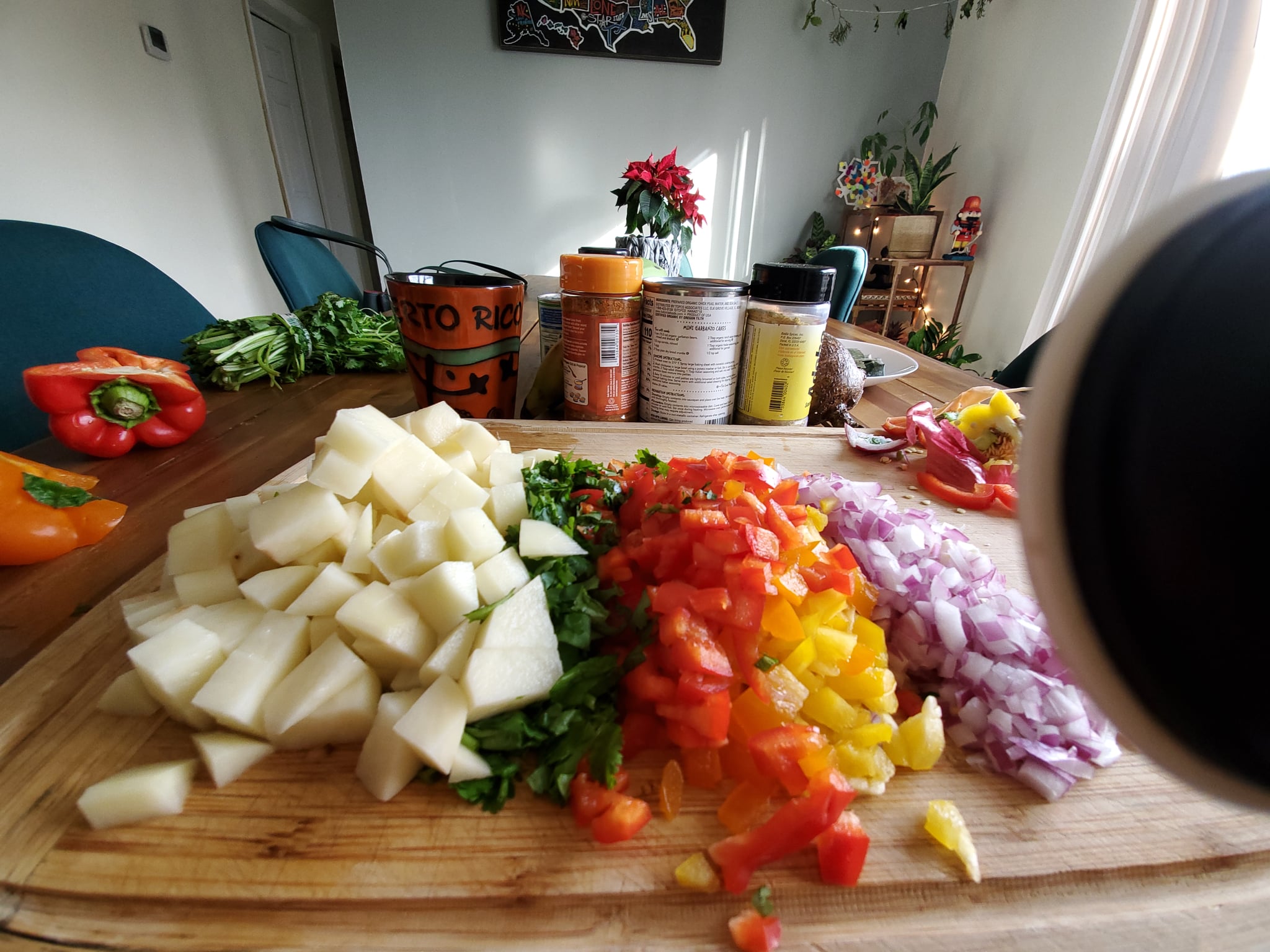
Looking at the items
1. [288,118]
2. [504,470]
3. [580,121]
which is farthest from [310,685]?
[288,118]

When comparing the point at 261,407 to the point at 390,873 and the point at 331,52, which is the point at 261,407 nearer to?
the point at 390,873

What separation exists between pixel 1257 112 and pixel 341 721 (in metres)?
3.47

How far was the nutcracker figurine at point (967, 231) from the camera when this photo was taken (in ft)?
11.0

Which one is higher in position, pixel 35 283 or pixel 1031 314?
pixel 35 283

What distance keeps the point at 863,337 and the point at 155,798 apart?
2.35 meters

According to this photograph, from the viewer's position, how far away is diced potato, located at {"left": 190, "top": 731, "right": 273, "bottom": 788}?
19.6 inches

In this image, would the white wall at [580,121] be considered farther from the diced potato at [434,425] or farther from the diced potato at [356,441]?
the diced potato at [356,441]

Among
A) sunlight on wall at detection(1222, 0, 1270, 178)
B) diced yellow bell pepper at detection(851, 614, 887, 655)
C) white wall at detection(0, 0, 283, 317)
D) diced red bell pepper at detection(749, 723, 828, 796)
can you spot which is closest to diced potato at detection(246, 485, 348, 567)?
diced red bell pepper at detection(749, 723, 828, 796)

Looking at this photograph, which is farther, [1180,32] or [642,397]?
[1180,32]

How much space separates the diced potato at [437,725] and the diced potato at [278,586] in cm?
23

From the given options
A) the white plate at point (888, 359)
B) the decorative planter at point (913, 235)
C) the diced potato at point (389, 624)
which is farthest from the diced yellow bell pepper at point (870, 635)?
the decorative planter at point (913, 235)

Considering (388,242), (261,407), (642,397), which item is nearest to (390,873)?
(642,397)

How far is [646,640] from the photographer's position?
612 mm

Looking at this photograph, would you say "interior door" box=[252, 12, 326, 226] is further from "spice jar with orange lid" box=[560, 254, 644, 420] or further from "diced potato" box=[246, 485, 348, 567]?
"diced potato" box=[246, 485, 348, 567]
